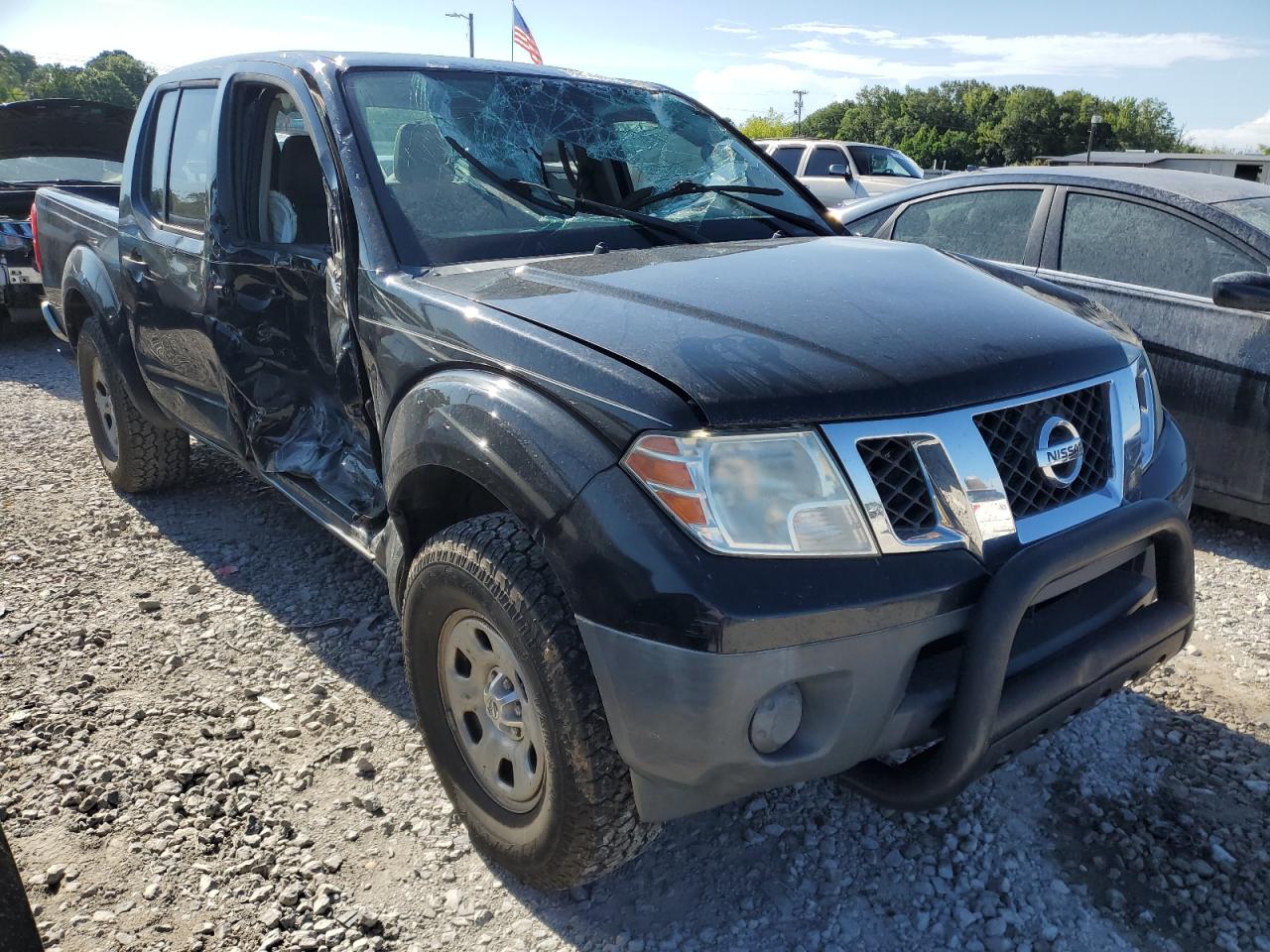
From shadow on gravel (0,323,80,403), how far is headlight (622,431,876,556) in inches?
248

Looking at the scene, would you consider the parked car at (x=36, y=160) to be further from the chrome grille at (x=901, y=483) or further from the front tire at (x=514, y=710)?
the chrome grille at (x=901, y=483)

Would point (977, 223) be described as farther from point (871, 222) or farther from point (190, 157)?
point (190, 157)

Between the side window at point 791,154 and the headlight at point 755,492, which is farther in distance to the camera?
the side window at point 791,154

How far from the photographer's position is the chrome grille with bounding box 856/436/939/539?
1778mm

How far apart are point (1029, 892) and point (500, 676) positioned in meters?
1.29

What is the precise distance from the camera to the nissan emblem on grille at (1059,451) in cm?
195

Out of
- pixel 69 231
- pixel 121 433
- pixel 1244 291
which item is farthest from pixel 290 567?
pixel 1244 291

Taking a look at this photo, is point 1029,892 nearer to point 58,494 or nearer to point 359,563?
point 359,563

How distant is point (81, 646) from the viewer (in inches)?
132

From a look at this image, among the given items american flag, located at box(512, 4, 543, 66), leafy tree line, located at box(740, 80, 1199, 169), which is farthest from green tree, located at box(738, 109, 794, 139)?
american flag, located at box(512, 4, 543, 66)

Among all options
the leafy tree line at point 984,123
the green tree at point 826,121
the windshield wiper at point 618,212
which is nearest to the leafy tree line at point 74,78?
the leafy tree line at point 984,123

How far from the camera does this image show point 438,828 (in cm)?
246

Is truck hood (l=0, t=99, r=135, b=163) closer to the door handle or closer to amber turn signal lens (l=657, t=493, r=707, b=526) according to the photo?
the door handle

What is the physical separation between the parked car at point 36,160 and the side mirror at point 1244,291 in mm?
7937
